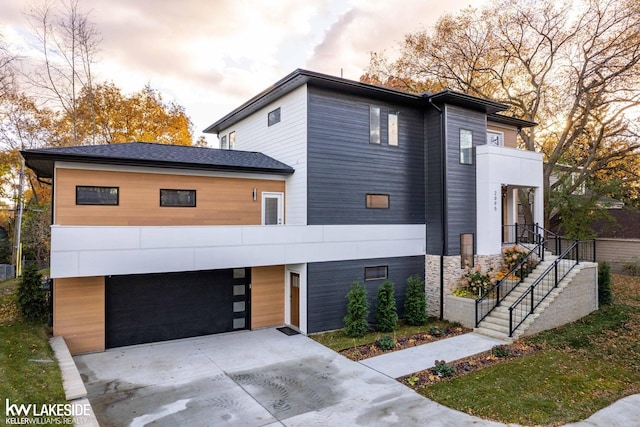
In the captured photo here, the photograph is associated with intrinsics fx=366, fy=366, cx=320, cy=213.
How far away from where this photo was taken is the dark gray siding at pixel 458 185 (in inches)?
494

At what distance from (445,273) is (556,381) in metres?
5.13

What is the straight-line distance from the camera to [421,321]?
12.0 meters

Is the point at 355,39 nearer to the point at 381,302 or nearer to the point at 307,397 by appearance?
the point at 381,302

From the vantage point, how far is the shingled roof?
29.5 ft

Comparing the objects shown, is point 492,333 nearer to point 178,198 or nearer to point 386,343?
point 386,343

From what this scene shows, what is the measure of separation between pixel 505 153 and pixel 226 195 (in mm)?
10095

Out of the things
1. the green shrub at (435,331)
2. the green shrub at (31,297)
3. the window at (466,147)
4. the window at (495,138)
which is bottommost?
the green shrub at (435,331)

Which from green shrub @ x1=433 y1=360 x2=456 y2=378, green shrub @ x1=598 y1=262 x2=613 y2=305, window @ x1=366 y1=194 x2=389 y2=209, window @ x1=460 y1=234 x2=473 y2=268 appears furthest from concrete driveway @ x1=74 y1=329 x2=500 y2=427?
green shrub @ x1=598 y1=262 x2=613 y2=305

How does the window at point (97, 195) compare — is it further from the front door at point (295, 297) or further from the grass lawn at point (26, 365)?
the front door at point (295, 297)

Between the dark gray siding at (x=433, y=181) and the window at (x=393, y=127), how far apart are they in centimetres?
131

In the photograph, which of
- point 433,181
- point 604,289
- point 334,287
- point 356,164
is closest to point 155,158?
point 356,164

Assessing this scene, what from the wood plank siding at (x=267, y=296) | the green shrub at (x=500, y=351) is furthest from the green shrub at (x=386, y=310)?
the wood plank siding at (x=267, y=296)

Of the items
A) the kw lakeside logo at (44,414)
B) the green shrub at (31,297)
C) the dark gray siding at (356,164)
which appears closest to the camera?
the kw lakeside logo at (44,414)

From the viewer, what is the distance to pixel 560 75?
1852 centimetres
